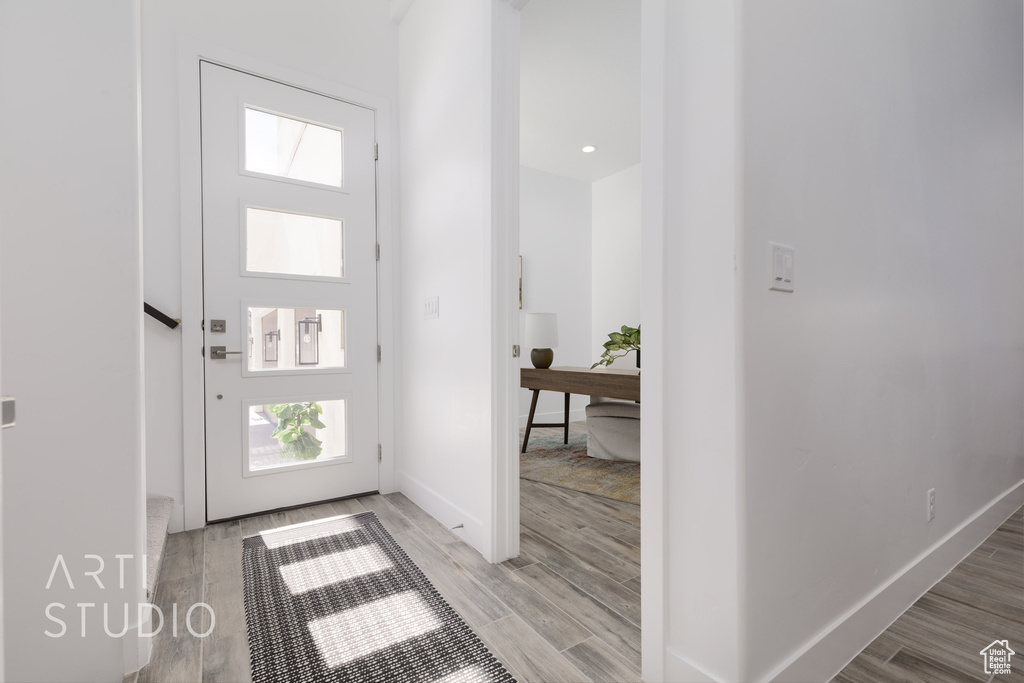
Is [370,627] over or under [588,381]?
under

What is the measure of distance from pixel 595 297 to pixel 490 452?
3882 millimetres

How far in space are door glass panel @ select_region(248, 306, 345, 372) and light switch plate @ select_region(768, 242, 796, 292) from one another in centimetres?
217

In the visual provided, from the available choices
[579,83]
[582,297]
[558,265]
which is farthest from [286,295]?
[582,297]

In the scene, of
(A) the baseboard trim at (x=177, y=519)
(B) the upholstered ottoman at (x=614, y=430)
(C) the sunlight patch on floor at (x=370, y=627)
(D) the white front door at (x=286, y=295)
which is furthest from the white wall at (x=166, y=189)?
(B) the upholstered ottoman at (x=614, y=430)

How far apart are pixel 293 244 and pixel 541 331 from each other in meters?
2.05

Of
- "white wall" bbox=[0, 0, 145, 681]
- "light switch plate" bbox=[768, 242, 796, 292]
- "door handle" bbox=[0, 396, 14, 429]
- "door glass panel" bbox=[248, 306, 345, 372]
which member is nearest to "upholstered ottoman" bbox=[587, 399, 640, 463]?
"door glass panel" bbox=[248, 306, 345, 372]

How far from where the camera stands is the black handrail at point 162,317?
2.14 m

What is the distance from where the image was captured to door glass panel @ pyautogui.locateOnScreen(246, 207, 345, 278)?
2455 millimetres

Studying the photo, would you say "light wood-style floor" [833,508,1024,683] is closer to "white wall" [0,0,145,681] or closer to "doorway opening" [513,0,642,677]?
"doorway opening" [513,0,642,677]

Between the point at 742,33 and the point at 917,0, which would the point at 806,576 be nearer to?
the point at 742,33

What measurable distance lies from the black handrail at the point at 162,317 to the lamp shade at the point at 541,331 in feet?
7.92

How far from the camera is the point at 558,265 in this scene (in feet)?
17.6

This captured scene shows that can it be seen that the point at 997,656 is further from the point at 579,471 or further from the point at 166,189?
the point at 166,189

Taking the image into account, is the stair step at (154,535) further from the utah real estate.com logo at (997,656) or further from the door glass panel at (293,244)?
the utah real estate.com logo at (997,656)
